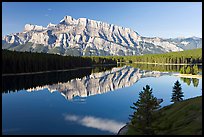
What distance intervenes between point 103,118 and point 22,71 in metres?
110

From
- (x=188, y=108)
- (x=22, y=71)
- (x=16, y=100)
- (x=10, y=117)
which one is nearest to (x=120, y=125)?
(x=188, y=108)

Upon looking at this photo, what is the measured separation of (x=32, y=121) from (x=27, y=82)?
258ft

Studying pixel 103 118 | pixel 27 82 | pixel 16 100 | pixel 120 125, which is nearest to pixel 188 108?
pixel 120 125

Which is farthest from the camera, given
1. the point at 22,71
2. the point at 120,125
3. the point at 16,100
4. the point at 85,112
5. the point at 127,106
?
the point at 22,71

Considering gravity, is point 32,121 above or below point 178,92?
below

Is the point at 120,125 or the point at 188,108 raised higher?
the point at 188,108

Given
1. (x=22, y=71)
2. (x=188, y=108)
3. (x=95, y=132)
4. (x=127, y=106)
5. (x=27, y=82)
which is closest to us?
(x=188, y=108)

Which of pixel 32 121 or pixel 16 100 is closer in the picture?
pixel 32 121

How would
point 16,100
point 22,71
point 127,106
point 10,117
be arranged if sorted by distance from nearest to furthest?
1. point 10,117
2. point 127,106
3. point 16,100
4. point 22,71

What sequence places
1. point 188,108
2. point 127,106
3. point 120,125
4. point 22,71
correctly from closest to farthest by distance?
point 188,108
point 120,125
point 127,106
point 22,71

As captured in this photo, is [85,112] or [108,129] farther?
[85,112]

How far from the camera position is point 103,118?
2549 inches

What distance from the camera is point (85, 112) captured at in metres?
72.5

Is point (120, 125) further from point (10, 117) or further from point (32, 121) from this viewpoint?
point (10, 117)
